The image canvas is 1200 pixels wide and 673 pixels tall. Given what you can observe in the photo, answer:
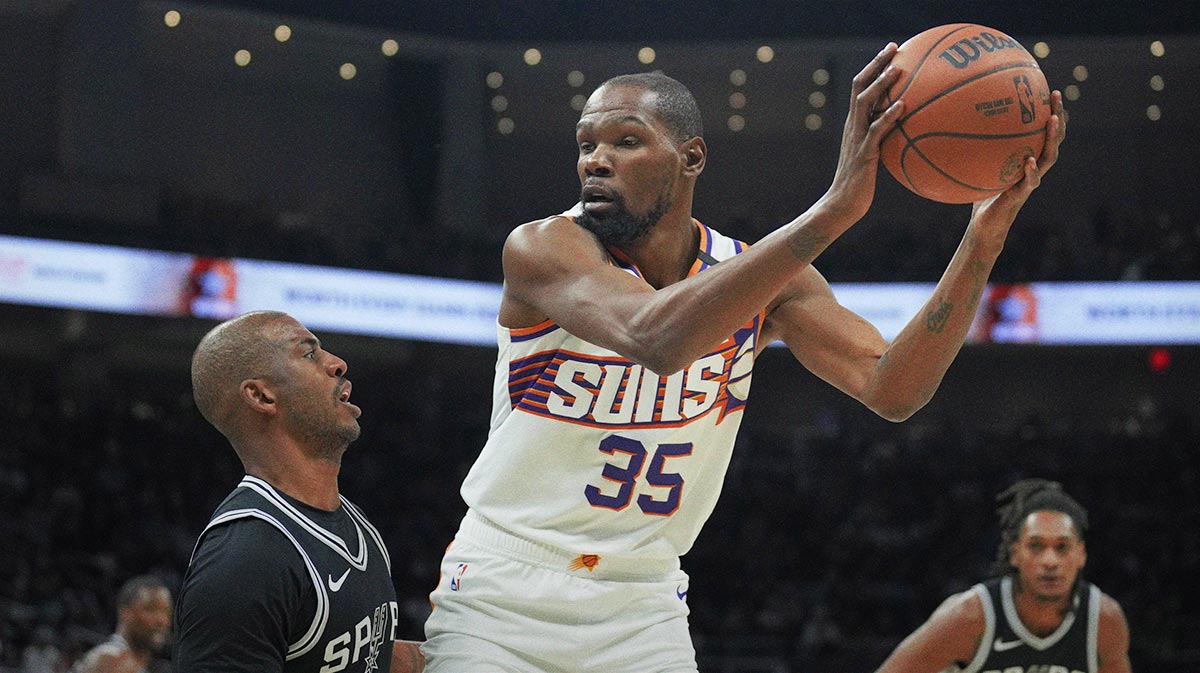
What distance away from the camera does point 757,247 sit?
2.87 meters

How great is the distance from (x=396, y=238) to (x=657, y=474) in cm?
1864

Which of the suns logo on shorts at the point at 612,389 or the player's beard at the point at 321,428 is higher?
the suns logo on shorts at the point at 612,389

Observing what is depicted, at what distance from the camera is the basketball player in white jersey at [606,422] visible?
332 centimetres

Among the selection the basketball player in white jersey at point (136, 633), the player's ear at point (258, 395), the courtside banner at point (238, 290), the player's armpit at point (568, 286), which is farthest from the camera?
the courtside banner at point (238, 290)

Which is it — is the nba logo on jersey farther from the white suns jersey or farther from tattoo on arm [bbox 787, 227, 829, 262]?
tattoo on arm [bbox 787, 227, 829, 262]

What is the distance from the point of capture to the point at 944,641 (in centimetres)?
538

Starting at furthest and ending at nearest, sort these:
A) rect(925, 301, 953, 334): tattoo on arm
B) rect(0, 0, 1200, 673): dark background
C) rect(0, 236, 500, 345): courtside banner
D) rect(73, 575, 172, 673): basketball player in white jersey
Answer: rect(0, 236, 500, 345): courtside banner
rect(0, 0, 1200, 673): dark background
rect(73, 575, 172, 673): basketball player in white jersey
rect(925, 301, 953, 334): tattoo on arm

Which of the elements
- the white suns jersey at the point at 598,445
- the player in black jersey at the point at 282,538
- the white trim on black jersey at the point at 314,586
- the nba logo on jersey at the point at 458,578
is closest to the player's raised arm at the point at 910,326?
the white suns jersey at the point at 598,445

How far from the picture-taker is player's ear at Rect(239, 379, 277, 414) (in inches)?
127

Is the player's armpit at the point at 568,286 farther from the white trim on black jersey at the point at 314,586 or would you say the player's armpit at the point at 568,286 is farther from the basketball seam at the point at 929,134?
the white trim on black jersey at the point at 314,586

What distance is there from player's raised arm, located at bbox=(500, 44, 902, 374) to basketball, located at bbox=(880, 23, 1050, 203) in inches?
4.7

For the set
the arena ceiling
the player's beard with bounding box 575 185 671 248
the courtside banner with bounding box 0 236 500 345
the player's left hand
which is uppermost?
the arena ceiling

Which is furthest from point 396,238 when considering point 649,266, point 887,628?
point 649,266

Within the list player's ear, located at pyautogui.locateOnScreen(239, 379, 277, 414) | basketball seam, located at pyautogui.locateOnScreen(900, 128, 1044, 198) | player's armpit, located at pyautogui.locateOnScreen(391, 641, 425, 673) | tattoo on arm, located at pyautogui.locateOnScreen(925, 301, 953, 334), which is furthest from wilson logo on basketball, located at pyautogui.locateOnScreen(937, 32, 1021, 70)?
player's armpit, located at pyautogui.locateOnScreen(391, 641, 425, 673)
